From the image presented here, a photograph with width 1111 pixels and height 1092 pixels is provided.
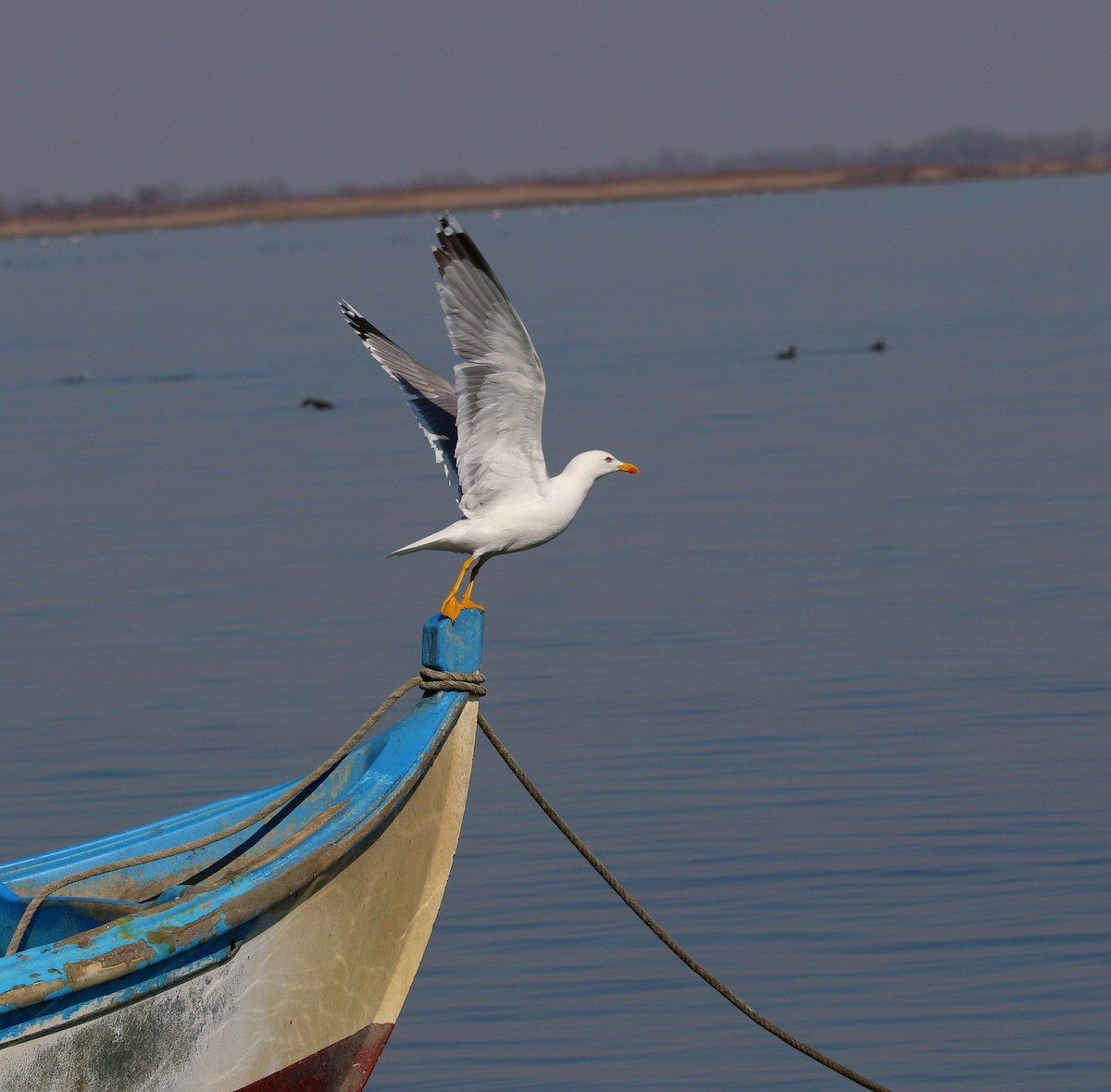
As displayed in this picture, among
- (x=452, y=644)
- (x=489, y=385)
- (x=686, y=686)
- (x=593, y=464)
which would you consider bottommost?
(x=686, y=686)

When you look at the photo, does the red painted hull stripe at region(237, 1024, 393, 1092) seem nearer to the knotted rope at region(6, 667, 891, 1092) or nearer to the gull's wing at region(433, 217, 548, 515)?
the knotted rope at region(6, 667, 891, 1092)

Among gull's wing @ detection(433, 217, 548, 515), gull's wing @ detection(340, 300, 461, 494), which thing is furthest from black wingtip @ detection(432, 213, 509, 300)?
gull's wing @ detection(340, 300, 461, 494)

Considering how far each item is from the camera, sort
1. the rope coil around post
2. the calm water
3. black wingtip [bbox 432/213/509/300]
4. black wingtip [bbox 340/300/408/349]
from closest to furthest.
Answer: the rope coil around post < black wingtip [bbox 432/213/509/300] < the calm water < black wingtip [bbox 340/300/408/349]

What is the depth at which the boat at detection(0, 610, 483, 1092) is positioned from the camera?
6.91 m

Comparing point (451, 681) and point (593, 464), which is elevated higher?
point (593, 464)

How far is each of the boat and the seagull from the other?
985mm

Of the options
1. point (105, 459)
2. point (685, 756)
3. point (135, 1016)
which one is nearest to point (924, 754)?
point (685, 756)

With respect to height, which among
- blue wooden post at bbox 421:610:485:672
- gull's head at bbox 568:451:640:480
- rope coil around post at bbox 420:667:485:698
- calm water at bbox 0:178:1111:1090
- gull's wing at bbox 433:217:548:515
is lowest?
calm water at bbox 0:178:1111:1090

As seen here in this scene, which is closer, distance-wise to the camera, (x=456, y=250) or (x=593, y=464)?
(x=456, y=250)

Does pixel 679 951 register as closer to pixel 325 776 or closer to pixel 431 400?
pixel 325 776

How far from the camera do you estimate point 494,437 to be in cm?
924

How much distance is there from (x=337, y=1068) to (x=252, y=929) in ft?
2.87

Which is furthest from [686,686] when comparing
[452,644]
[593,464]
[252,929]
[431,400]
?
[252,929]

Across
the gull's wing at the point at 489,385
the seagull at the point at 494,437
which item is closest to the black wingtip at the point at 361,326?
the seagull at the point at 494,437
